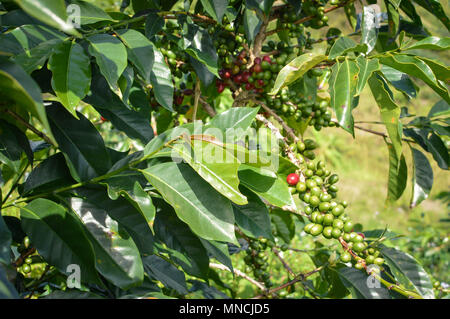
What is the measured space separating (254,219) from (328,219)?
0.14 metres

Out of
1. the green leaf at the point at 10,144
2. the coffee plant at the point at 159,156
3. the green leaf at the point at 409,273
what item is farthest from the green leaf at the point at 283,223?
the green leaf at the point at 10,144

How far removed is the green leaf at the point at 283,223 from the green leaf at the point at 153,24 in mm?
702

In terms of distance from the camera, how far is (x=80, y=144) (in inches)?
27.0

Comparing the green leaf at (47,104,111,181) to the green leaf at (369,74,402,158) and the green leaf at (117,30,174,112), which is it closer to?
the green leaf at (117,30,174,112)

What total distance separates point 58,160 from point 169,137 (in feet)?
0.73

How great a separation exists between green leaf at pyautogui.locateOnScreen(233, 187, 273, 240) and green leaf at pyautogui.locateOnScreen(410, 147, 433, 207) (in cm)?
49

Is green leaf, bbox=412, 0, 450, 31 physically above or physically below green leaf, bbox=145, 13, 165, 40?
below

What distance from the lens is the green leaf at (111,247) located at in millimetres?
546

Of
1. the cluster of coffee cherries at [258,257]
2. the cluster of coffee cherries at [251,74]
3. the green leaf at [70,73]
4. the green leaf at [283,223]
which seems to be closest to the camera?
the green leaf at [70,73]

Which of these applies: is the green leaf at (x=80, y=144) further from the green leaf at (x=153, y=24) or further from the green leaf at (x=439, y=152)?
the green leaf at (x=439, y=152)

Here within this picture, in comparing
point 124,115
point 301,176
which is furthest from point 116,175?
point 301,176

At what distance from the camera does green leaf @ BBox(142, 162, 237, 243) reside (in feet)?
1.82

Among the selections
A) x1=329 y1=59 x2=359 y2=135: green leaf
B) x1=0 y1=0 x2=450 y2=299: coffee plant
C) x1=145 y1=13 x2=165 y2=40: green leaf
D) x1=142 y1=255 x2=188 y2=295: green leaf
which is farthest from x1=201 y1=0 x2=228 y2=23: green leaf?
x1=142 y1=255 x2=188 y2=295: green leaf

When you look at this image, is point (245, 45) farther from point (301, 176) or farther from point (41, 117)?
point (41, 117)
